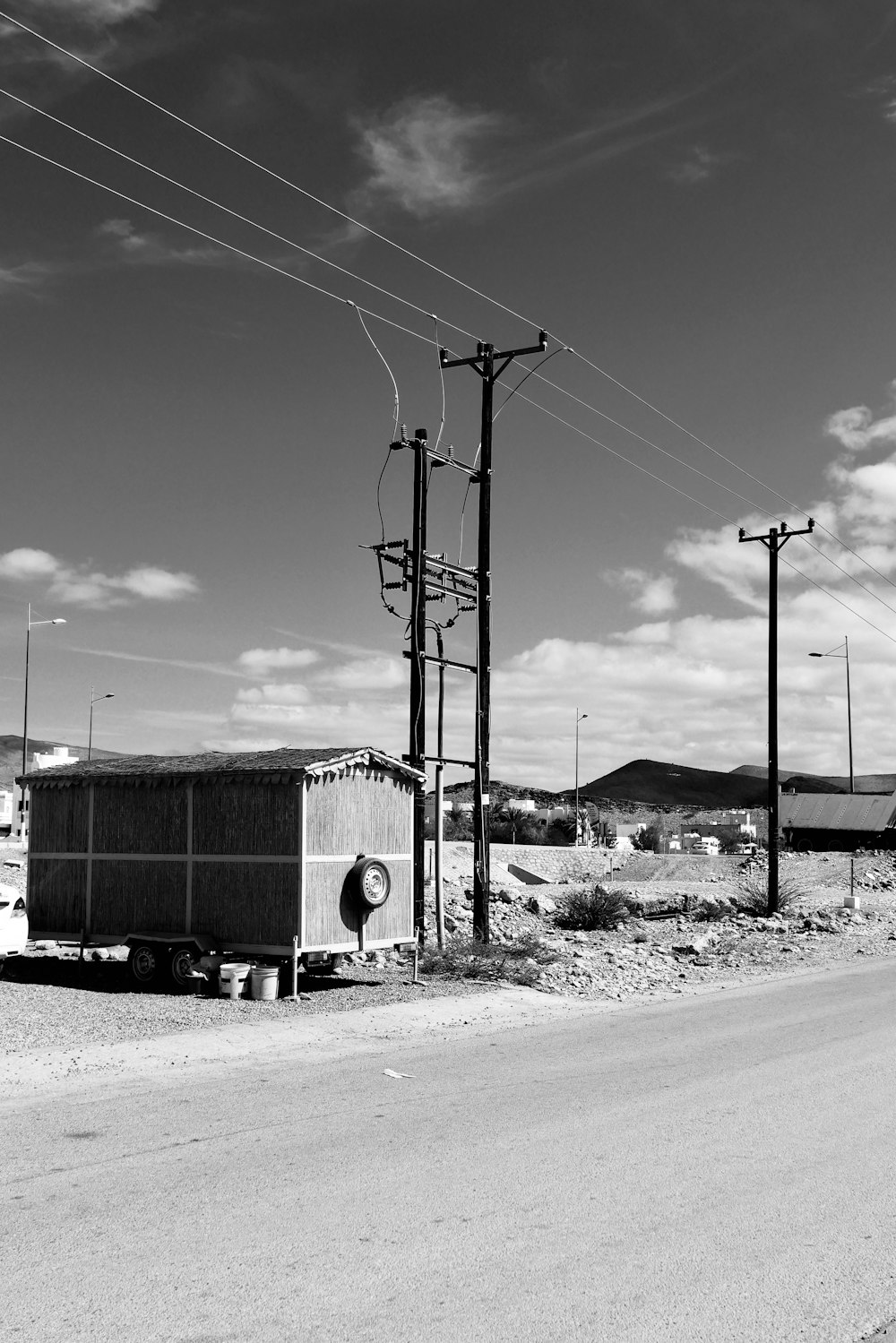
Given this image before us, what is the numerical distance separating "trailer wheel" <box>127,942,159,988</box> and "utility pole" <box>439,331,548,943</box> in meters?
5.97

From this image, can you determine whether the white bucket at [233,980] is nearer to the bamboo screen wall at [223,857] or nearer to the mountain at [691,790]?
the bamboo screen wall at [223,857]

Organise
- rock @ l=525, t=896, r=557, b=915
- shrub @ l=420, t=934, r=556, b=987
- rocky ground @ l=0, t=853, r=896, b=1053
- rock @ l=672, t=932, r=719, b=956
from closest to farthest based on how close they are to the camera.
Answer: rocky ground @ l=0, t=853, r=896, b=1053, shrub @ l=420, t=934, r=556, b=987, rock @ l=672, t=932, r=719, b=956, rock @ l=525, t=896, r=557, b=915

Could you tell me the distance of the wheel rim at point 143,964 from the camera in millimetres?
16297

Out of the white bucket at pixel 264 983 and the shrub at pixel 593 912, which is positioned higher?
the white bucket at pixel 264 983

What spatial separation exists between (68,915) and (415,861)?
17.0ft

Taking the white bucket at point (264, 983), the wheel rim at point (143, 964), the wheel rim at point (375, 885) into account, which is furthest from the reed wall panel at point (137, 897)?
the wheel rim at point (375, 885)

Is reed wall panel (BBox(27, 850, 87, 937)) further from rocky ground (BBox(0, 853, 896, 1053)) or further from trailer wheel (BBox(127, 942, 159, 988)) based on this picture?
trailer wheel (BBox(127, 942, 159, 988))

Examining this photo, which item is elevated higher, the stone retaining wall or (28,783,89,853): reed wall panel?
(28,783,89,853): reed wall panel

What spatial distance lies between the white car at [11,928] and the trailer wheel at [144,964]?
166 cm

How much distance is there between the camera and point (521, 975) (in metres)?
17.8

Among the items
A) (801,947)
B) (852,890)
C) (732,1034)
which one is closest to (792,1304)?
(732,1034)

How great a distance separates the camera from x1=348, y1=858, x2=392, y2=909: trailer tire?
1622cm

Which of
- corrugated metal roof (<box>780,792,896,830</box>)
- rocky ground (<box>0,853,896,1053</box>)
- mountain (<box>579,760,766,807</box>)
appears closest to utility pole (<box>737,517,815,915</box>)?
rocky ground (<box>0,853,896,1053</box>)

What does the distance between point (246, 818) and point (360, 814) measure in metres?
1.61
